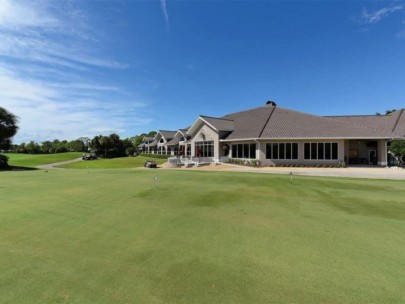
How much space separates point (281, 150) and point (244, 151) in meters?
5.24

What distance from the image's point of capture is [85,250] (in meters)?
5.50

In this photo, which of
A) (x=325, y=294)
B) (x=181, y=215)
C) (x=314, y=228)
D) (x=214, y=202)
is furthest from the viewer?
(x=214, y=202)

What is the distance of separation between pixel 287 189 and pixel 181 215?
305 inches

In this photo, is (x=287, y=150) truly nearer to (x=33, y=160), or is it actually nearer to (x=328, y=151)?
(x=328, y=151)

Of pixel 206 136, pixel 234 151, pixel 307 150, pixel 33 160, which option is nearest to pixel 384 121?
pixel 307 150

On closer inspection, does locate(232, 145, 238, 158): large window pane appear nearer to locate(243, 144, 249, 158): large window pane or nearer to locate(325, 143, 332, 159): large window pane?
locate(243, 144, 249, 158): large window pane

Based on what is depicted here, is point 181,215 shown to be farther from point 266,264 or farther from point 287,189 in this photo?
point 287,189

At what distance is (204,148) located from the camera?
39.6 meters

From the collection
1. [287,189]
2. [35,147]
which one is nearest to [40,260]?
[287,189]

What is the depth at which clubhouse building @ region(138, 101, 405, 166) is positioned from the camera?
29.8 m

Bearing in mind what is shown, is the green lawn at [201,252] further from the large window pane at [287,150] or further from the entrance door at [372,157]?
the entrance door at [372,157]

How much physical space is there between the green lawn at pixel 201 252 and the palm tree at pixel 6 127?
41.0 metres

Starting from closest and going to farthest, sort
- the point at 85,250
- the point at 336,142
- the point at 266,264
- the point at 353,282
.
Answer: the point at 353,282
the point at 266,264
the point at 85,250
the point at 336,142

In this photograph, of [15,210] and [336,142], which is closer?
[15,210]
